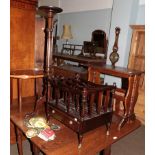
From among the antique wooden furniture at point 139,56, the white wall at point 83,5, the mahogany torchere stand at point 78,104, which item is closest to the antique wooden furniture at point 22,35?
the mahogany torchere stand at point 78,104

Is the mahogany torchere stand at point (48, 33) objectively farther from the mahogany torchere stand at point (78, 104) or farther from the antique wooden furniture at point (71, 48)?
the antique wooden furniture at point (71, 48)

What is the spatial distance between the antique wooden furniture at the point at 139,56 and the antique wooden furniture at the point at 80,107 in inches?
70.1

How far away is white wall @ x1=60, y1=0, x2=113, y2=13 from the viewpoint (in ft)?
15.1

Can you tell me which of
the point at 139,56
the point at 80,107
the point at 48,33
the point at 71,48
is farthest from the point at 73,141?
the point at 71,48

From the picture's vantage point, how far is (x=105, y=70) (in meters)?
2.78

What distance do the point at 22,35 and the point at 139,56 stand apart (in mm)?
2161

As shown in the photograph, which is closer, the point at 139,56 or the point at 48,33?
the point at 48,33

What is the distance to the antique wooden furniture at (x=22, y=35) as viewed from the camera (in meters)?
2.44

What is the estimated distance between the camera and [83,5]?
5.17 metres

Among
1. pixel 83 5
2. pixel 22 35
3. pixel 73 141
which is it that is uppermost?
pixel 83 5

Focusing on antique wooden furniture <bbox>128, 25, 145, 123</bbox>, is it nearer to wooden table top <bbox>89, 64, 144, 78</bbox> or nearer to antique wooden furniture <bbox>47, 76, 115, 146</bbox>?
wooden table top <bbox>89, 64, 144, 78</bbox>

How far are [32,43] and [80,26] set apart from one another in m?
2.96

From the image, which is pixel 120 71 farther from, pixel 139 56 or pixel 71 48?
pixel 71 48

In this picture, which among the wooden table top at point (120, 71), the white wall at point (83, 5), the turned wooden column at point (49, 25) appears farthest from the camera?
the white wall at point (83, 5)
